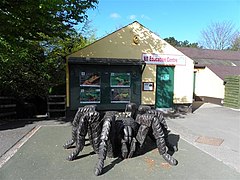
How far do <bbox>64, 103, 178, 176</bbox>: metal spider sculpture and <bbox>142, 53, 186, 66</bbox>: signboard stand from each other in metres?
5.51

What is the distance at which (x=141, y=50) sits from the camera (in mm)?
10555

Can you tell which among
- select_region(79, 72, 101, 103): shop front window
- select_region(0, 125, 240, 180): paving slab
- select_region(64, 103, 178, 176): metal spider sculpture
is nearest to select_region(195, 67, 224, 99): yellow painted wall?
select_region(79, 72, 101, 103): shop front window

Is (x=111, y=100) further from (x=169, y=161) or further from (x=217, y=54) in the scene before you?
(x=217, y=54)

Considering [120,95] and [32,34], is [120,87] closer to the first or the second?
[120,95]

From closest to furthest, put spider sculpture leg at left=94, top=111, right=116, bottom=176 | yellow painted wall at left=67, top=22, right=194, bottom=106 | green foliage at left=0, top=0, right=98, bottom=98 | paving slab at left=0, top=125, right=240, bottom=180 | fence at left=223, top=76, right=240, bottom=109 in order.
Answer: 1. paving slab at left=0, top=125, right=240, bottom=180
2. spider sculpture leg at left=94, top=111, right=116, bottom=176
3. green foliage at left=0, top=0, right=98, bottom=98
4. yellow painted wall at left=67, top=22, right=194, bottom=106
5. fence at left=223, top=76, right=240, bottom=109

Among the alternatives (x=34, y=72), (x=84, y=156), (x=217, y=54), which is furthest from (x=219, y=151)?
(x=217, y=54)

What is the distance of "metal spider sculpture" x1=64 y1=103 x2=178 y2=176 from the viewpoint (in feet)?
15.6

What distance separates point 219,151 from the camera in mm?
5676

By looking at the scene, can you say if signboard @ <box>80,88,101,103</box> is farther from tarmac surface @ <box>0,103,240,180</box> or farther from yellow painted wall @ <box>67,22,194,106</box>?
tarmac surface @ <box>0,103,240,180</box>

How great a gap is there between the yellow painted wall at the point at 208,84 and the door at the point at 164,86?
244 inches

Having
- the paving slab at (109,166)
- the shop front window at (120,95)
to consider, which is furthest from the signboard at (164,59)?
the paving slab at (109,166)

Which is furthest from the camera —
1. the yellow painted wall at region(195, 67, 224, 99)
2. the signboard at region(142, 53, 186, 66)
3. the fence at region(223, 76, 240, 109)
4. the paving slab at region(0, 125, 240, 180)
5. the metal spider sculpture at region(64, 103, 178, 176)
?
the yellow painted wall at region(195, 67, 224, 99)

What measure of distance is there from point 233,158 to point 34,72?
10482 mm

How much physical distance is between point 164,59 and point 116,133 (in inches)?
264
